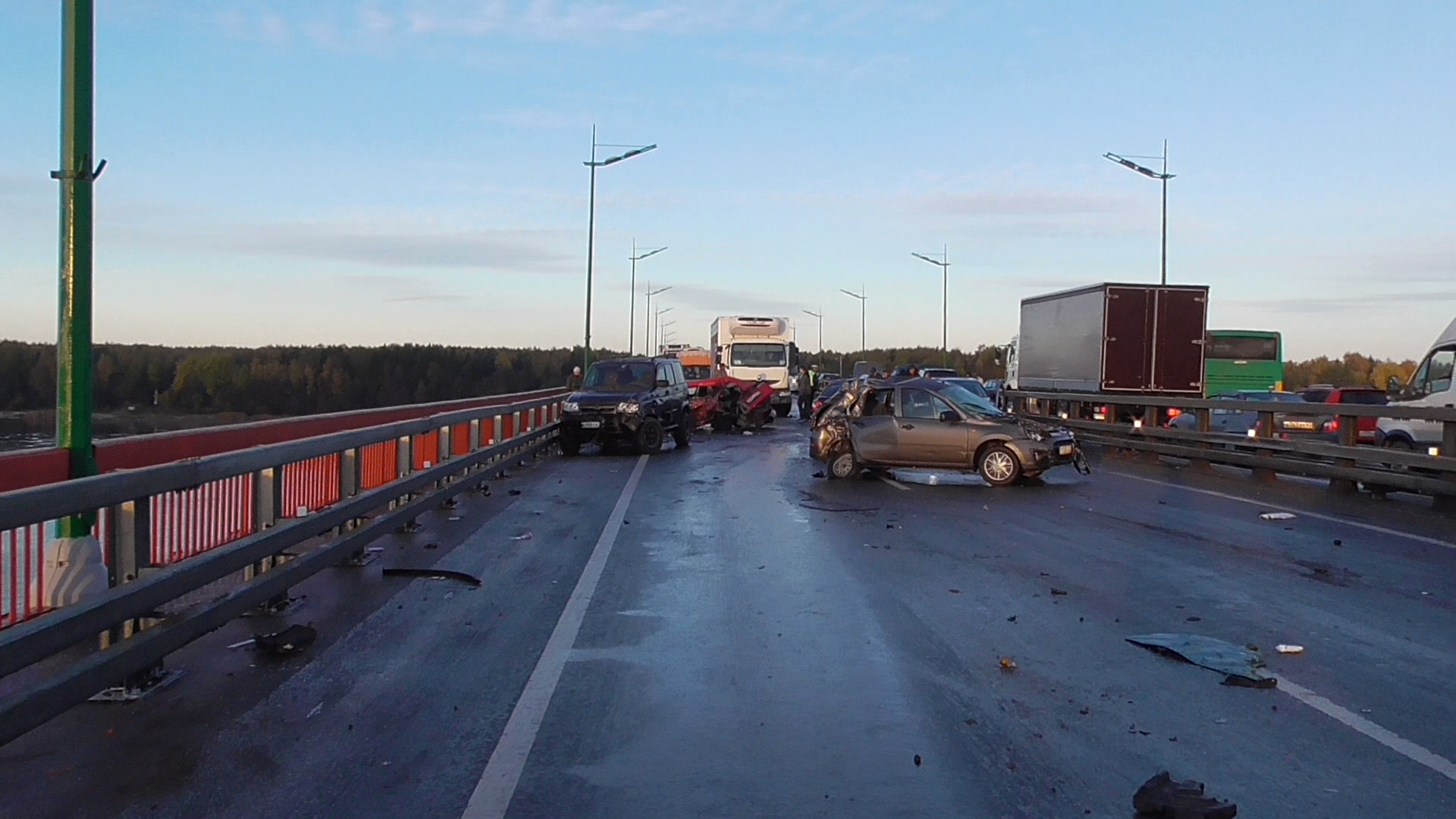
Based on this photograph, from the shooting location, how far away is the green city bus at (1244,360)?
40.6 m

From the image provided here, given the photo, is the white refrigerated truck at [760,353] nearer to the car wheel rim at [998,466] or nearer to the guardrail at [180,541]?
the car wheel rim at [998,466]

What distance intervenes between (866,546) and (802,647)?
4606 millimetres

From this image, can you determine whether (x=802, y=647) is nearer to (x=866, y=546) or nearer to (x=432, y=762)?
(x=432, y=762)

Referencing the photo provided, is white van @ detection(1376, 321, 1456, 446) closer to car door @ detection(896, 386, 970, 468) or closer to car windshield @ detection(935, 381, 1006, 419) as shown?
car windshield @ detection(935, 381, 1006, 419)

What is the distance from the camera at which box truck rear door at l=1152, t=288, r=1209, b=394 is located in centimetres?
2844

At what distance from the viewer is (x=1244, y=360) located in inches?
1606

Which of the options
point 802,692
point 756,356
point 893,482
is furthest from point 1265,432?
point 756,356

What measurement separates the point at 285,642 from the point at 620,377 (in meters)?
20.8

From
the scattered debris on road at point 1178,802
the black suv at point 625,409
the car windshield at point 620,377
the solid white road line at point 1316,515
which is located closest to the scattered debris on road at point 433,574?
the scattered debris on road at point 1178,802

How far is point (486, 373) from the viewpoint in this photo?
180ft

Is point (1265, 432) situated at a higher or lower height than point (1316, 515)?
higher

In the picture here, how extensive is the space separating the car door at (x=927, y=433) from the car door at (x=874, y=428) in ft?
0.41

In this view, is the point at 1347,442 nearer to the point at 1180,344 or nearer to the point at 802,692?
the point at 1180,344

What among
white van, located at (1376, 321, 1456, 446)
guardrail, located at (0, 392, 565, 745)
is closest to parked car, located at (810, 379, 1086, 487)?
white van, located at (1376, 321, 1456, 446)
